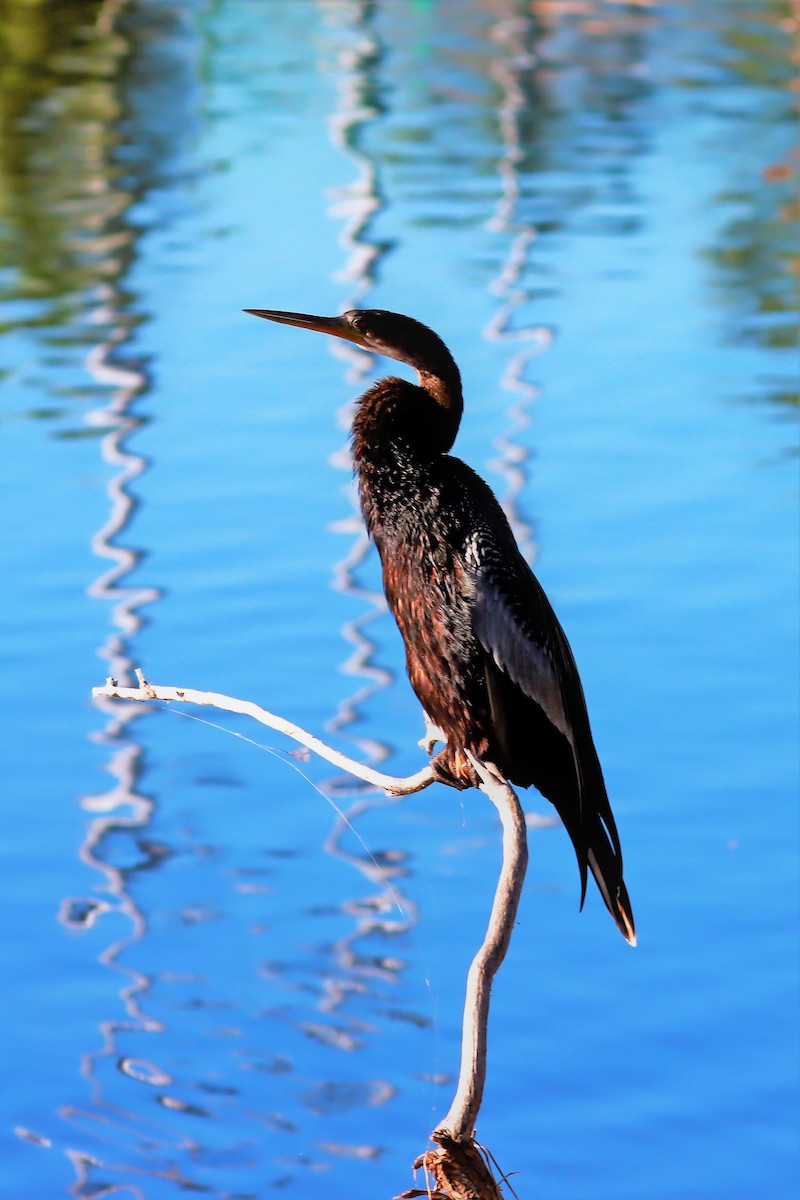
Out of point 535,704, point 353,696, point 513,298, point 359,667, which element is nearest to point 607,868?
point 535,704

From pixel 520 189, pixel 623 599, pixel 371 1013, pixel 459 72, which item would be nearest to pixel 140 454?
pixel 623 599

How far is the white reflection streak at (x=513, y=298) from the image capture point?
27.5ft

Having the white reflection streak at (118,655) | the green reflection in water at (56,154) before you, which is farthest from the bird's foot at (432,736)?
the green reflection in water at (56,154)

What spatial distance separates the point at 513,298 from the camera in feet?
37.4

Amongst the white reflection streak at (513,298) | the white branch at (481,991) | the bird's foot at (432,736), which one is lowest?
the white branch at (481,991)

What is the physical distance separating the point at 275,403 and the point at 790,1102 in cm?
538

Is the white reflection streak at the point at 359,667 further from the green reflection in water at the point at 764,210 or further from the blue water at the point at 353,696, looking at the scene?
the green reflection in water at the point at 764,210

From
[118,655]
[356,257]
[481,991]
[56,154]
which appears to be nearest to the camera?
[481,991]

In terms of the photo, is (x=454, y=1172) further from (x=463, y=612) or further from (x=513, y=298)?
(x=513, y=298)

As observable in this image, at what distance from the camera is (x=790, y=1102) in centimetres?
464

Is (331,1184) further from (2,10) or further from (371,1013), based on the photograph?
(2,10)

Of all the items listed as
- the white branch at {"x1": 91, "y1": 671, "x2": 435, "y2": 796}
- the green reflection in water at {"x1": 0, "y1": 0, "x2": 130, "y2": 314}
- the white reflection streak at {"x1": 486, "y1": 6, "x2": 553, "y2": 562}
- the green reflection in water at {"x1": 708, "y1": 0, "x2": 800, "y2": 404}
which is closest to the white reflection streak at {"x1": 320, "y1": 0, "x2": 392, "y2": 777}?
the white reflection streak at {"x1": 486, "y1": 6, "x2": 553, "y2": 562}

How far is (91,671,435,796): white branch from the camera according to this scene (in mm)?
2684

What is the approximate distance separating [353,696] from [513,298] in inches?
213
